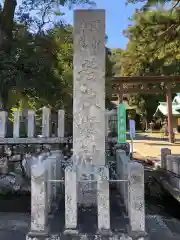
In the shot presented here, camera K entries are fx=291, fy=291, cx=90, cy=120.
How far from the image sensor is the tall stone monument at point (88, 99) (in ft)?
15.7

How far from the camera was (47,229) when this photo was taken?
3.67 metres

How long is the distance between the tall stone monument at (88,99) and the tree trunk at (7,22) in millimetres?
3763

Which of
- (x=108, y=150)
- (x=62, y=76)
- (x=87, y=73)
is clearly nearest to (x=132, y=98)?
(x=62, y=76)

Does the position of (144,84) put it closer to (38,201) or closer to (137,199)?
(137,199)

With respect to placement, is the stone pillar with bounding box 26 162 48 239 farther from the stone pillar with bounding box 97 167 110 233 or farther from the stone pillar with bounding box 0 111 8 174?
the stone pillar with bounding box 0 111 8 174

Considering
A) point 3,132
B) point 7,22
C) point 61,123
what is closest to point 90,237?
point 61,123

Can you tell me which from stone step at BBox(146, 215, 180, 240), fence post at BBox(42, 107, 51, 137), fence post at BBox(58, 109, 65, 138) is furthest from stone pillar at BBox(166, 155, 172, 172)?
fence post at BBox(42, 107, 51, 137)

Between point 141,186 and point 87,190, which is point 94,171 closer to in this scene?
point 87,190

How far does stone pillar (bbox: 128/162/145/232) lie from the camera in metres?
3.59

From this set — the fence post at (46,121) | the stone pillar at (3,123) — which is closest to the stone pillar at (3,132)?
the stone pillar at (3,123)

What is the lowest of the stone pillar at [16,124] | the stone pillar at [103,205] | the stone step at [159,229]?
the stone step at [159,229]

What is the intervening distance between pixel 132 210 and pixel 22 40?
6383 millimetres

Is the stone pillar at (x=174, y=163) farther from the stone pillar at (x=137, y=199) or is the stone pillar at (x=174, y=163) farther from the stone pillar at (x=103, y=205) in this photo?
the stone pillar at (x=103, y=205)

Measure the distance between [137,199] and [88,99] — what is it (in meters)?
1.88
